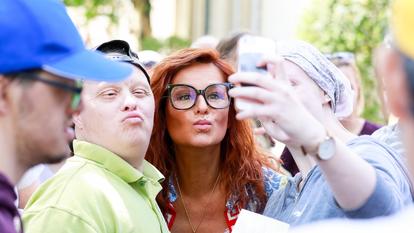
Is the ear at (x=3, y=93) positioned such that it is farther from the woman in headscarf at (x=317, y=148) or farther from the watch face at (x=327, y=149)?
the watch face at (x=327, y=149)

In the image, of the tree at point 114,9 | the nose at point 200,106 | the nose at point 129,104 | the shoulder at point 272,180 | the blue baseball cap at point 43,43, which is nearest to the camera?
the blue baseball cap at point 43,43

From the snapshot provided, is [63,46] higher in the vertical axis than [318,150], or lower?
higher

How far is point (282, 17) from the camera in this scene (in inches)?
482

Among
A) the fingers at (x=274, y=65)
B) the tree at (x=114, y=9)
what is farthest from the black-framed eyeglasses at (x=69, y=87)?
the tree at (x=114, y=9)

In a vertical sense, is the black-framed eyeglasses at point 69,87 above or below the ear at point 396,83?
below

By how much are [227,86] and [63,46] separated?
6.01ft

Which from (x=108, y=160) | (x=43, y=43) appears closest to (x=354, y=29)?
(x=108, y=160)

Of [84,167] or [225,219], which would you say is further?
[225,219]

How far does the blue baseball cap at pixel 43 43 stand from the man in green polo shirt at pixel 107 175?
2.62 ft

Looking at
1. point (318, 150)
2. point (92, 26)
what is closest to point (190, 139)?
point (318, 150)

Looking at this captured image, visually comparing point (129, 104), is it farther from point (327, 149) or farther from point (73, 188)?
point (327, 149)

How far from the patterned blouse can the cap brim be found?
1.63m

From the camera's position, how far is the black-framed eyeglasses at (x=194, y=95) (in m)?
4.04

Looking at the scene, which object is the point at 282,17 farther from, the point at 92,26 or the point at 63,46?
the point at 63,46
